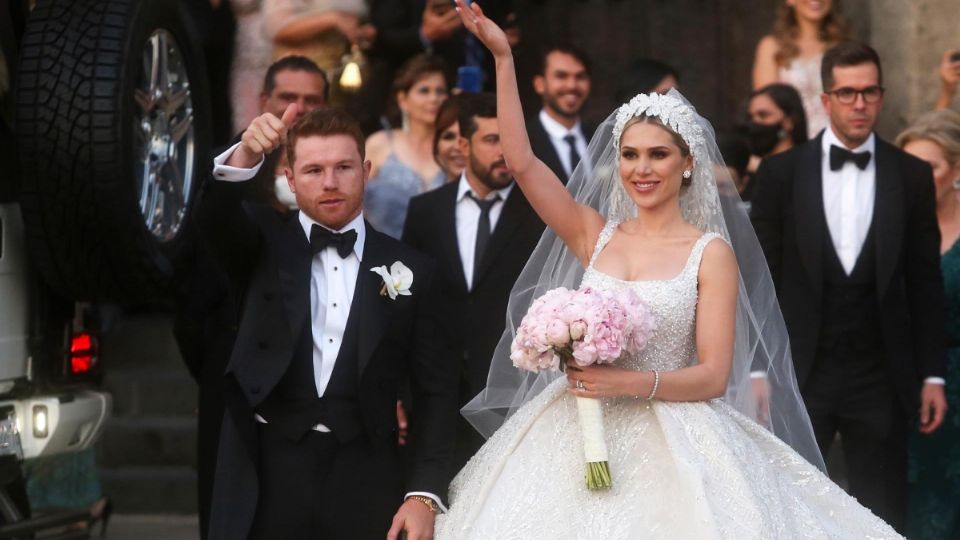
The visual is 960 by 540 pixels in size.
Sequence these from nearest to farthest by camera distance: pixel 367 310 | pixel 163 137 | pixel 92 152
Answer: pixel 367 310 → pixel 92 152 → pixel 163 137

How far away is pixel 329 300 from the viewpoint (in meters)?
4.77

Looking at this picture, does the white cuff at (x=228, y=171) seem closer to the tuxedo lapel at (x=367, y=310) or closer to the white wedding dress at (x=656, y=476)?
the tuxedo lapel at (x=367, y=310)

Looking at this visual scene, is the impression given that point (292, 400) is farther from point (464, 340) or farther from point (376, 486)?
point (464, 340)

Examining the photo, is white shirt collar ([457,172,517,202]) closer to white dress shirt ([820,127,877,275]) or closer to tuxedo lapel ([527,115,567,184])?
tuxedo lapel ([527,115,567,184])

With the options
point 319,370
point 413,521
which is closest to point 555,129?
point 319,370

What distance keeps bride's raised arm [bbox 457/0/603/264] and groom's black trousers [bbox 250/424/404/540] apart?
2.99 ft

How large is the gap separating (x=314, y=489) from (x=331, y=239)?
692 millimetres

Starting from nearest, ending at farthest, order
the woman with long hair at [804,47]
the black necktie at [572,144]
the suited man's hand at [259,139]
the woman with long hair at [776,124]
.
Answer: the suited man's hand at [259,139] < the black necktie at [572,144] < the woman with long hair at [776,124] < the woman with long hair at [804,47]

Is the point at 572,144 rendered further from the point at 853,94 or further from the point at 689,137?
the point at 689,137

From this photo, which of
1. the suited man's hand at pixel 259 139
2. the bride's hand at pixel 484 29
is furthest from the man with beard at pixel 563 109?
the suited man's hand at pixel 259 139

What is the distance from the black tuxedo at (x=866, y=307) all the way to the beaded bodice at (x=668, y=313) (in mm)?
1902

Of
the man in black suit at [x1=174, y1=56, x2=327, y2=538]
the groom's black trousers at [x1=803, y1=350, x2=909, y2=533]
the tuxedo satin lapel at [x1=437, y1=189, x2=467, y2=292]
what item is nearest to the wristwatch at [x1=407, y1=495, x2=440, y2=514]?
the man in black suit at [x1=174, y1=56, x2=327, y2=538]

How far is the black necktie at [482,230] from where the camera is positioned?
265 inches

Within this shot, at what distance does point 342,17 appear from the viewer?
866 centimetres
